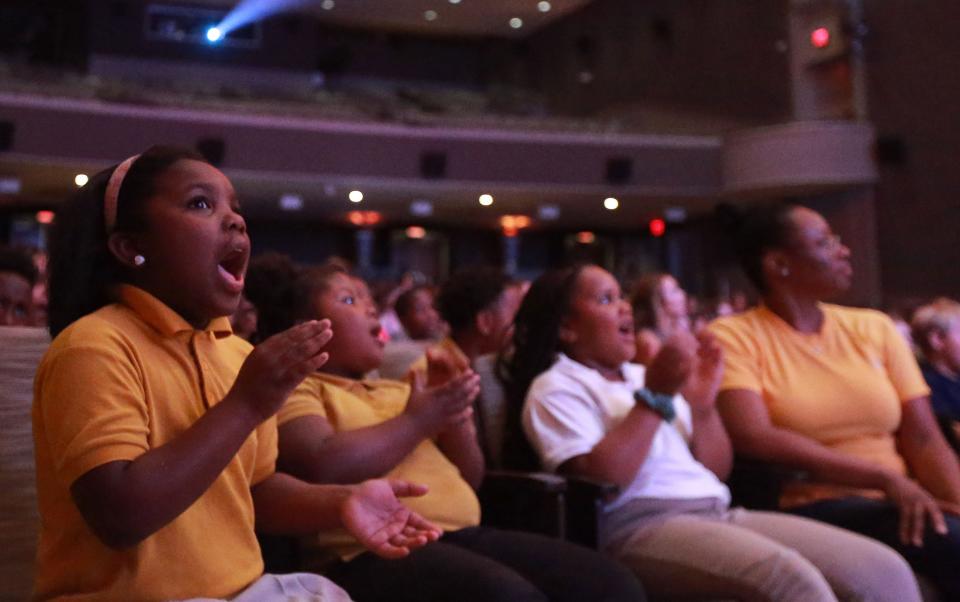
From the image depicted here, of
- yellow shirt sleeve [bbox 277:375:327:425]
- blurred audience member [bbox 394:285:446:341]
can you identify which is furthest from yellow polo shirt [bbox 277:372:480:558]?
blurred audience member [bbox 394:285:446:341]

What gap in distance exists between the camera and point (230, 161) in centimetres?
1110

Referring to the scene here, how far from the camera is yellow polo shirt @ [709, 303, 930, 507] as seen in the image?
7.01 ft

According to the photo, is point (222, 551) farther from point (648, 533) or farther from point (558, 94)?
point (558, 94)

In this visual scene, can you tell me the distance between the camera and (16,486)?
1.47 meters

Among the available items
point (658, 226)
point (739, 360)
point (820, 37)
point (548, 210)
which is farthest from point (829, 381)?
point (658, 226)

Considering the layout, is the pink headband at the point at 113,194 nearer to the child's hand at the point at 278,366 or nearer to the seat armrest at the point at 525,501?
the child's hand at the point at 278,366

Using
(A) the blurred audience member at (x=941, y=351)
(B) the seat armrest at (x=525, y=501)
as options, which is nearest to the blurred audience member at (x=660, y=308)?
(A) the blurred audience member at (x=941, y=351)

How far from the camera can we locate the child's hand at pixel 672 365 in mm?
1881

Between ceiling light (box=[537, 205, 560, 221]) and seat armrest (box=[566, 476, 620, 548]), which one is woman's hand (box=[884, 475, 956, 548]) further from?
ceiling light (box=[537, 205, 560, 221])

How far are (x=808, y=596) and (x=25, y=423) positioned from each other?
1367 mm

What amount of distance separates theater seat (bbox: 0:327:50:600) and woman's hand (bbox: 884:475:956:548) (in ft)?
5.48

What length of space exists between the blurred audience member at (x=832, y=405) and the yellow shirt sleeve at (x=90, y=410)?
4.83 feet

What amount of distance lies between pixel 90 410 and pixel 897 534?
1.68 m

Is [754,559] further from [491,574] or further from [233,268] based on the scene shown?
[233,268]
